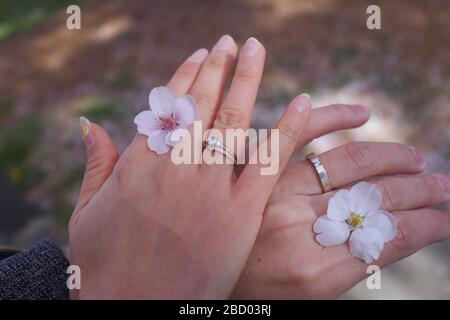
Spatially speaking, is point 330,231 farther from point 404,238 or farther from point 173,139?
point 173,139

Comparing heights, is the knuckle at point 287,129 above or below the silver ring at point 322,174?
above

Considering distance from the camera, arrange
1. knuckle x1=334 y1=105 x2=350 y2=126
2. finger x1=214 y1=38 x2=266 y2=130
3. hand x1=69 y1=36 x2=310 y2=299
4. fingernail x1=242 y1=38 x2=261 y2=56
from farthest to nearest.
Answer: knuckle x1=334 y1=105 x2=350 y2=126 → fingernail x1=242 y1=38 x2=261 y2=56 → finger x1=214 y1=38 x2=266 y2=130 → hand x1=69 y1=36 x2=310 y2=299

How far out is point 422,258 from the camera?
247 centimetres

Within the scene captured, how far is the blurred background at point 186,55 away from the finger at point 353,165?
90 cm

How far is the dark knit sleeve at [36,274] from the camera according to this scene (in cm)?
144

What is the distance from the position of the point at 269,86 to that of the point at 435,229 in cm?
193

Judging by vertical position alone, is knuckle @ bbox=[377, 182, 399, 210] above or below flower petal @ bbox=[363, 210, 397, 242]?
above

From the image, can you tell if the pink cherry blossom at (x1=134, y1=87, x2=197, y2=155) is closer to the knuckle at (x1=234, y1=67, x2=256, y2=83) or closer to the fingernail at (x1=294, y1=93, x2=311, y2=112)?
the knuckle at (x1=234, y1=67, x2=256, y2=83)

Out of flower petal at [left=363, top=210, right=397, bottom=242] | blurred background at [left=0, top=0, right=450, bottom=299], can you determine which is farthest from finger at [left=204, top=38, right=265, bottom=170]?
blurred background at [left=0, top=0, right=450, bottom=299]

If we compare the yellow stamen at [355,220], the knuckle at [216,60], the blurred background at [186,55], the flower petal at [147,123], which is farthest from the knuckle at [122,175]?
the blurred background at [186,55]

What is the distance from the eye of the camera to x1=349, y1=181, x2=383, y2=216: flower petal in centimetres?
155

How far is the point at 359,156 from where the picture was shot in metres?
1.68

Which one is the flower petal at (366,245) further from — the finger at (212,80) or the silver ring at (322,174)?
the finger at (212,80)
